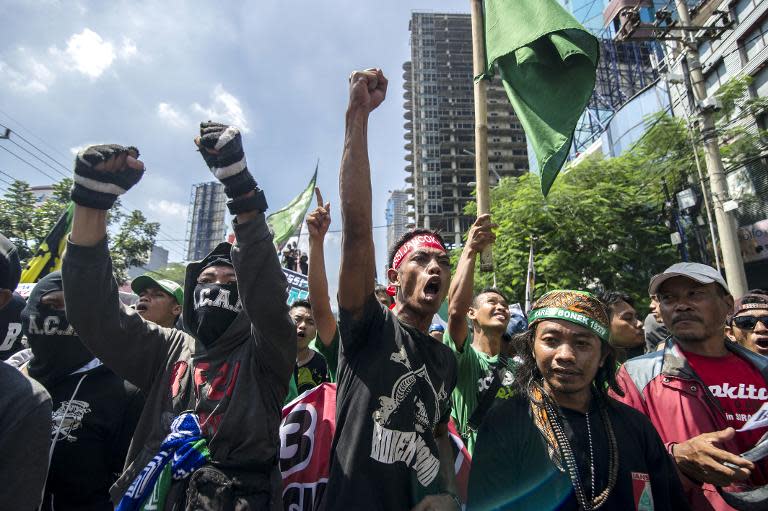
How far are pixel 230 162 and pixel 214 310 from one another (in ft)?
2.33

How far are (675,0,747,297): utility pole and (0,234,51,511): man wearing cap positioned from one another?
1091cm

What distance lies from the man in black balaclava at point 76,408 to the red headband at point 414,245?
1585 mm

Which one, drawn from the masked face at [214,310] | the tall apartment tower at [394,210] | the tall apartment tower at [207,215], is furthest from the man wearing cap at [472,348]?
the tall apartment tower at [207,215]

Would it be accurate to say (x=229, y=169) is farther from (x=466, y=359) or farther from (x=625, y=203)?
(x=625, y=203)

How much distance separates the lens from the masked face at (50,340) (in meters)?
2.49

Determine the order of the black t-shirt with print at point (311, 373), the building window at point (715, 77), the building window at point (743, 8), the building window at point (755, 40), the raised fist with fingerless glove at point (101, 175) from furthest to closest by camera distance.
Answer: the building window at point (715, 77) → the building window at point (743, 8) → the building window at point (755, 40) → the black t-shirt with print at point (311, 373) → the raised fist with fingerless glove at point (101, 175)

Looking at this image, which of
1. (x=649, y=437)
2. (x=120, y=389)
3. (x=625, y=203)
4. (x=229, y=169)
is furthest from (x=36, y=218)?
(x=625, y=203)

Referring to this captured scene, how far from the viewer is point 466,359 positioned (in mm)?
2773

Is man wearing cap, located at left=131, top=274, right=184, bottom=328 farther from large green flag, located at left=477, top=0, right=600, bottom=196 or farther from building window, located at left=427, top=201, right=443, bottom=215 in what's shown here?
building window, located at left=427, top=201, right=443, bottom=215

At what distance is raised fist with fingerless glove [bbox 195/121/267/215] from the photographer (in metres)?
1.74

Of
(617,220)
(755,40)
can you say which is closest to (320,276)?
(617,220)

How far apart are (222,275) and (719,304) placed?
2.63 metres

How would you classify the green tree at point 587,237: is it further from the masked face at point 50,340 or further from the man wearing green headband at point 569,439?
the masked face at point 50,340

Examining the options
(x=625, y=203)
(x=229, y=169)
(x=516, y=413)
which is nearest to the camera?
(x=229, y=169)
